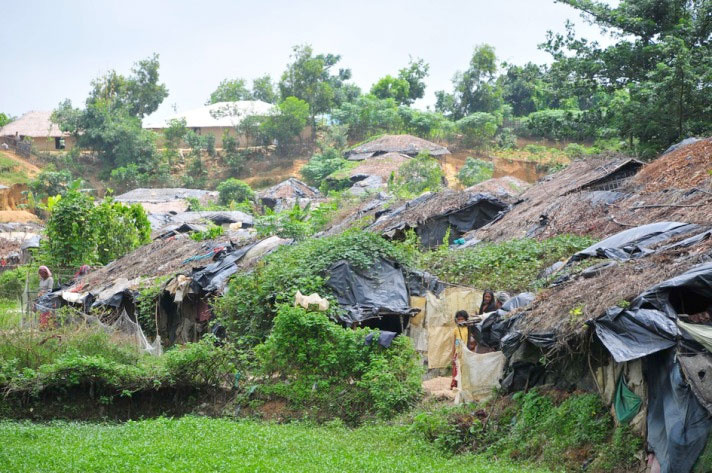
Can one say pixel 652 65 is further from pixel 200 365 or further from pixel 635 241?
pixel 200 365

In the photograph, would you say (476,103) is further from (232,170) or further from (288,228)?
(288,228)

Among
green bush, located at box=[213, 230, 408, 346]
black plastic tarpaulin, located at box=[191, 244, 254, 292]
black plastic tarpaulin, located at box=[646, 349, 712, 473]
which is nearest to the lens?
black plastic tarpaulin, located at box=[646, 349, 712, 473]

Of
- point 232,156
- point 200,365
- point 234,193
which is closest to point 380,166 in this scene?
point 234,193

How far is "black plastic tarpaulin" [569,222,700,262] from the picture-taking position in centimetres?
1082

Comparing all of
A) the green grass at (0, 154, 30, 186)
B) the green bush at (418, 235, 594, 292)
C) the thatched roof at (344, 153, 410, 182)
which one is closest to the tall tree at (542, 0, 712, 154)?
the green bush at (418, 235, 594, 292)

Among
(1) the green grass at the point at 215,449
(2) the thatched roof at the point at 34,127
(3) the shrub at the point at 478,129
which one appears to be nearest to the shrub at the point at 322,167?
(3) the shrub at the point at 478,129

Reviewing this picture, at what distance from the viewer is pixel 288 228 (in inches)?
822

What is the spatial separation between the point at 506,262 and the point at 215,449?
7.07m

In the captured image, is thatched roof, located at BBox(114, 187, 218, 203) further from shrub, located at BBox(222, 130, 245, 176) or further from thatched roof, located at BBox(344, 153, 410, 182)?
thatched roof, located at BBox(344, 153, 410, 182)

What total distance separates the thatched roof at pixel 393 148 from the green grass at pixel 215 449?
110 ft

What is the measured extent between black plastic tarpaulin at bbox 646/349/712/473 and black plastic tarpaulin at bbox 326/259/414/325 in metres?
6.03

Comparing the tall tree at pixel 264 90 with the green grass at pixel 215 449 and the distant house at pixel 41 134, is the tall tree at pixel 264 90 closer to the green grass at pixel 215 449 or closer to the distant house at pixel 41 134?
the distant house at pixel 41 134

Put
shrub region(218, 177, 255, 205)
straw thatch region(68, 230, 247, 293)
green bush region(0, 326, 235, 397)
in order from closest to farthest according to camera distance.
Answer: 1. green bush region(0, 326, 235, 397)
2. straw thatch region(68, 230, 247, 293)
3. shrub region(218, 177, 255, 205)

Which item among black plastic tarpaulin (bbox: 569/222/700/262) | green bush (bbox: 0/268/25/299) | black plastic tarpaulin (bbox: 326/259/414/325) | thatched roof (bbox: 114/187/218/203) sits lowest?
green bush (bbox: 0/268/25/299)
